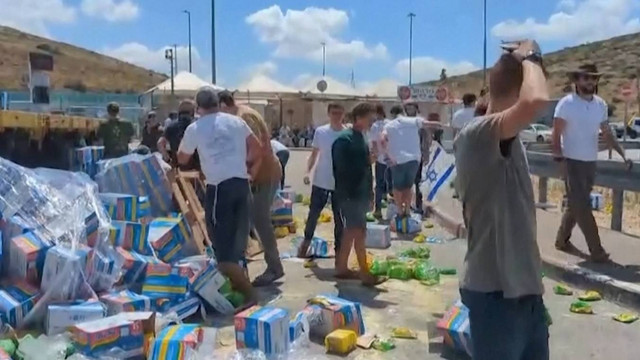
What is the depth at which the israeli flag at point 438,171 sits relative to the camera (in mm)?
12234

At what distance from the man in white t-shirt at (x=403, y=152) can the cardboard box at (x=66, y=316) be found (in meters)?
6.37

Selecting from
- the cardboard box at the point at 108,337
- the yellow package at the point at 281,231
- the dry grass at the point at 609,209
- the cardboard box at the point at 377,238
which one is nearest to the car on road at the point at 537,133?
the dry grass at the point at 609,209

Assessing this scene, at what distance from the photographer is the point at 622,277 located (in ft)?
25.9

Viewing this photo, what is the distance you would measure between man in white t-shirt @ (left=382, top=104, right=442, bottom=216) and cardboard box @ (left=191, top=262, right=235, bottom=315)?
519 cm

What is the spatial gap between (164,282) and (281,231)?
184 inches

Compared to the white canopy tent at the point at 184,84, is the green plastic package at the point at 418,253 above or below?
below

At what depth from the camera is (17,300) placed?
6.06 metres

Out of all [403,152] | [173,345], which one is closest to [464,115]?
[403,152]

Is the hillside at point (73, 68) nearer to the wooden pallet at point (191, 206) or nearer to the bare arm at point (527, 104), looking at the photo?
the wooden pallet at point (191, 206)

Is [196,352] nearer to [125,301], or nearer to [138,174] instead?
[125,301]

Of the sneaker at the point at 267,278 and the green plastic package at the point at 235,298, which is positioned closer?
the green plastic package at the point at 235,298

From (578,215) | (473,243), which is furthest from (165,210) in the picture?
(473,243)

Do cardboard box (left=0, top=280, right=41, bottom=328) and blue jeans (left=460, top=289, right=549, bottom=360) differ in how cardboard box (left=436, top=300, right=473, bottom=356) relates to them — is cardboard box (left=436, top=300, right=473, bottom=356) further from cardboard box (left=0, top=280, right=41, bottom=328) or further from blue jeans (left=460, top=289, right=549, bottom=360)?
cardboard box (left=0, top=280, right=41, bottom=328)

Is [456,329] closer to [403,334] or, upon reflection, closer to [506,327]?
[403,334]
